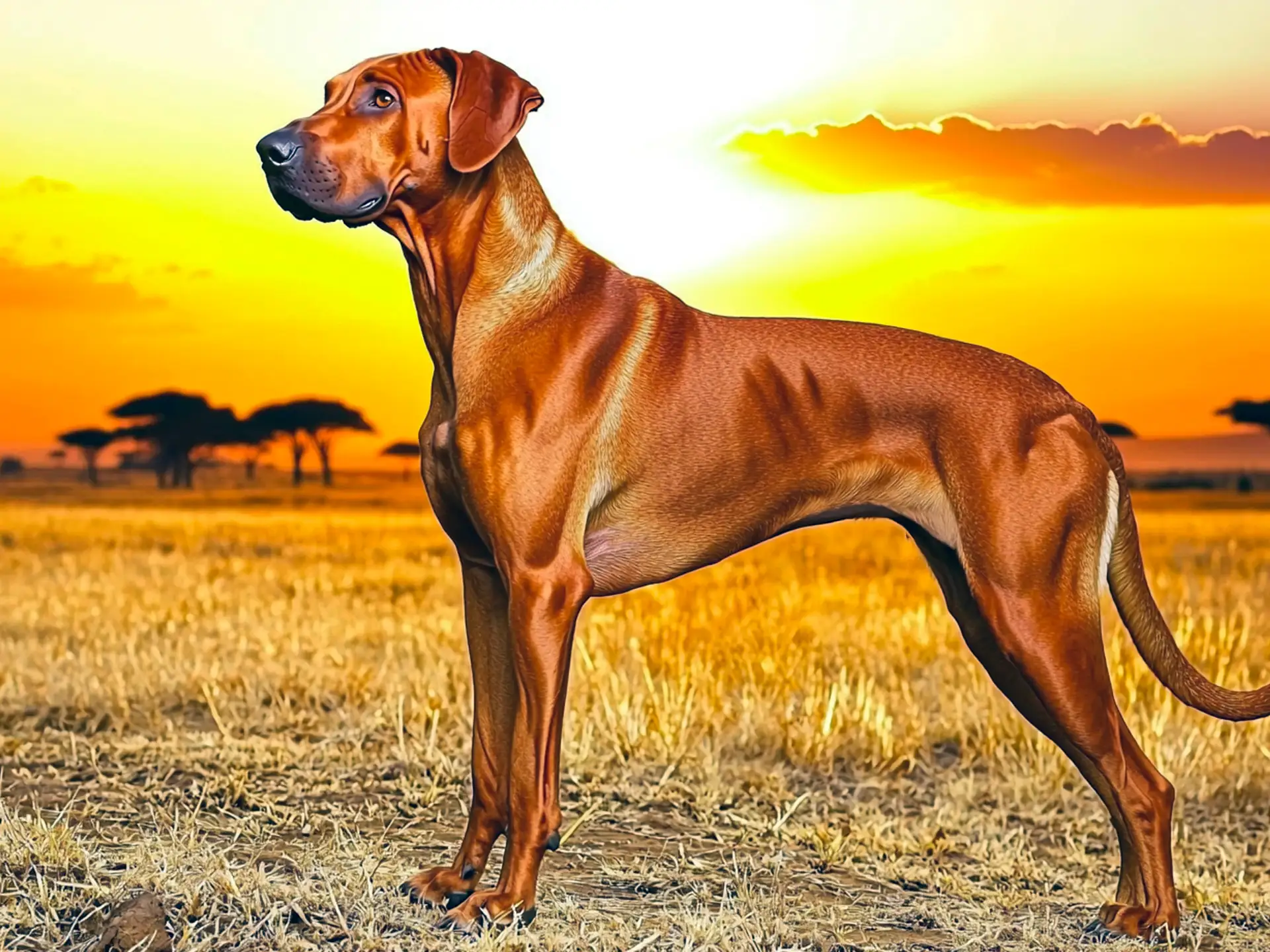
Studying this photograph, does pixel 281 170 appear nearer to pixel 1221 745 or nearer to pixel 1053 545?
pixel 1053 545

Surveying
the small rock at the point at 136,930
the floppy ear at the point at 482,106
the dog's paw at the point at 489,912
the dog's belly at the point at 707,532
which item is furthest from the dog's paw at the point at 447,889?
the floppy ear at the point at 482,106

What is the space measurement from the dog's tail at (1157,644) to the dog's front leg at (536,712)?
1.98m

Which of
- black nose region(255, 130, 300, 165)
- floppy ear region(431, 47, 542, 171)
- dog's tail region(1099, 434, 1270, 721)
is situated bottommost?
dog's tail region(1099, 434, 1270, 721)

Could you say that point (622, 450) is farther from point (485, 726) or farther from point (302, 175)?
point (302, 175)

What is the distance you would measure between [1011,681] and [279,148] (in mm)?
3038

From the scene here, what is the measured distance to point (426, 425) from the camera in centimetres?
509

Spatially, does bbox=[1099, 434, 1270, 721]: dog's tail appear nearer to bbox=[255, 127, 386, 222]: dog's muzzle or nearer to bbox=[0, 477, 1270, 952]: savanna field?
bbox=[0, 477, 1270, 952]: savanna field

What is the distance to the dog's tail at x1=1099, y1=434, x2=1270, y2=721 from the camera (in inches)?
215

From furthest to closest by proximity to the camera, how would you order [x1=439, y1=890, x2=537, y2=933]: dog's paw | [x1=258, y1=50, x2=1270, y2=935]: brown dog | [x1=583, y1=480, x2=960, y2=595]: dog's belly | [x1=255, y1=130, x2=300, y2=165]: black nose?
1. [x1=583, y1=480, x2=960, y2=595]: dog's belly
2. [x1=439, y1=890, x2=537, y2=933]: dog's paw
3. [x1=258, y1=50, x2=1270, y2=935]: brown dog
4. [x1=255, y1=130, x2=300, y2=165]: black nose

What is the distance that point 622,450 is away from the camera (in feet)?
16.1

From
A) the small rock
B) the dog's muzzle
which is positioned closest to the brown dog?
the dog's muzzle

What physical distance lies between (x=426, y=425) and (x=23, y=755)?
12.1ft

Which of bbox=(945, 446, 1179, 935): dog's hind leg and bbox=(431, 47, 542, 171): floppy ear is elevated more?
bbox=(431, 47, 542, 171): floppy ear

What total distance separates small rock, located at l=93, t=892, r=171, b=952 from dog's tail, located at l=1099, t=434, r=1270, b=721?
133 inches
